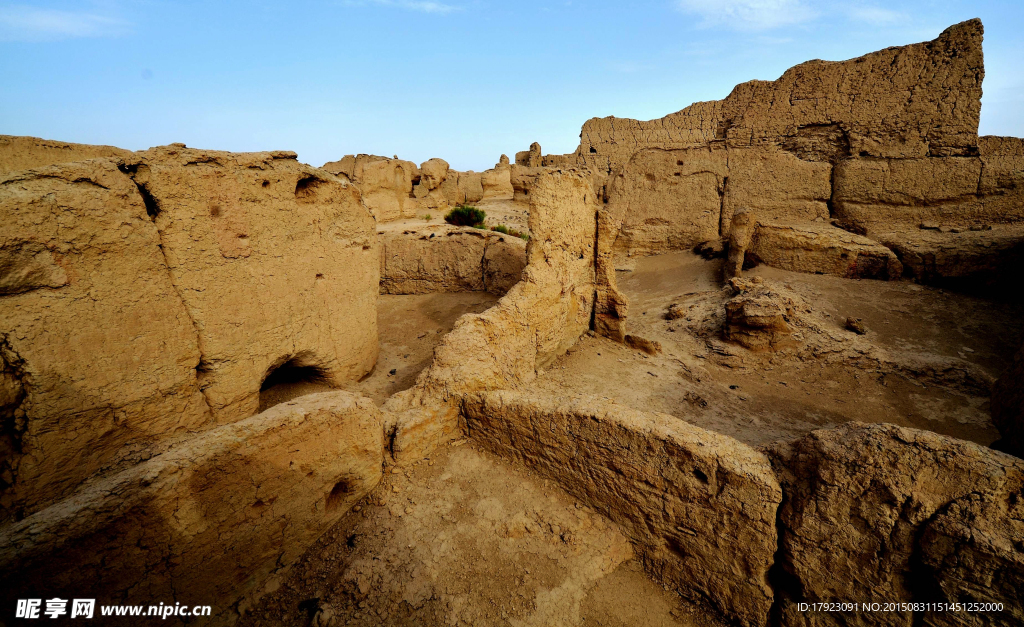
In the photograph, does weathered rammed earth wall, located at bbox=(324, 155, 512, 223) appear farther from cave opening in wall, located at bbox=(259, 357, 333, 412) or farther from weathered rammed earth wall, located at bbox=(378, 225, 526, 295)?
cave opening in wall, located at bbox=(259, 357, 333, 412)

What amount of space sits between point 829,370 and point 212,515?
20.9 ft

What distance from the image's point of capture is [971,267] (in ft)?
21.7

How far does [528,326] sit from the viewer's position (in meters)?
4.45

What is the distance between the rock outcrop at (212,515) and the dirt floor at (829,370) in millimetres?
2495

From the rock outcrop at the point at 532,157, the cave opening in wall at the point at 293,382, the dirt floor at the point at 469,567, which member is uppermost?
the rock outcrop at the point at 532,157

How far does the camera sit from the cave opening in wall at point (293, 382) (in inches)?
144

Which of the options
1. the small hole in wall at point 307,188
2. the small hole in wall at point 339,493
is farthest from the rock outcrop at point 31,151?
the small hole in wall at point 339,493

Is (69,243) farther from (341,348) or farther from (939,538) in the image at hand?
(939,538)

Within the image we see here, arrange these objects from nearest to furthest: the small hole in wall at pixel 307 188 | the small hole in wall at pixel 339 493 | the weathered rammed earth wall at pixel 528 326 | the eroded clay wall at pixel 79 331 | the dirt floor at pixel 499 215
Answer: the eroded clay wall at pixel 79 331
the small hole in wall at pixel 339 493
the weathered rammed earth wall at pixel 528 326
the small hole in wall at pixel 307 188
the dirt floor at pixel 499 215

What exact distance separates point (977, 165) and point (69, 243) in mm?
11806

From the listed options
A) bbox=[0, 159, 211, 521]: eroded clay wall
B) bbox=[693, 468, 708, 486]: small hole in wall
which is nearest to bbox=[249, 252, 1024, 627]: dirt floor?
bbox=[693, 468, 708, 486]: small hole in wall

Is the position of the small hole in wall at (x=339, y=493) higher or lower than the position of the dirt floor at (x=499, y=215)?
lower

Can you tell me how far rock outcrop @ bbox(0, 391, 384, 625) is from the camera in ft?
5.41

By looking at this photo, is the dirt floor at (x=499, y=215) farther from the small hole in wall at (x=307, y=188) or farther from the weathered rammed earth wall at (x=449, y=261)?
the small hole in wall at (x=307, y=188)
